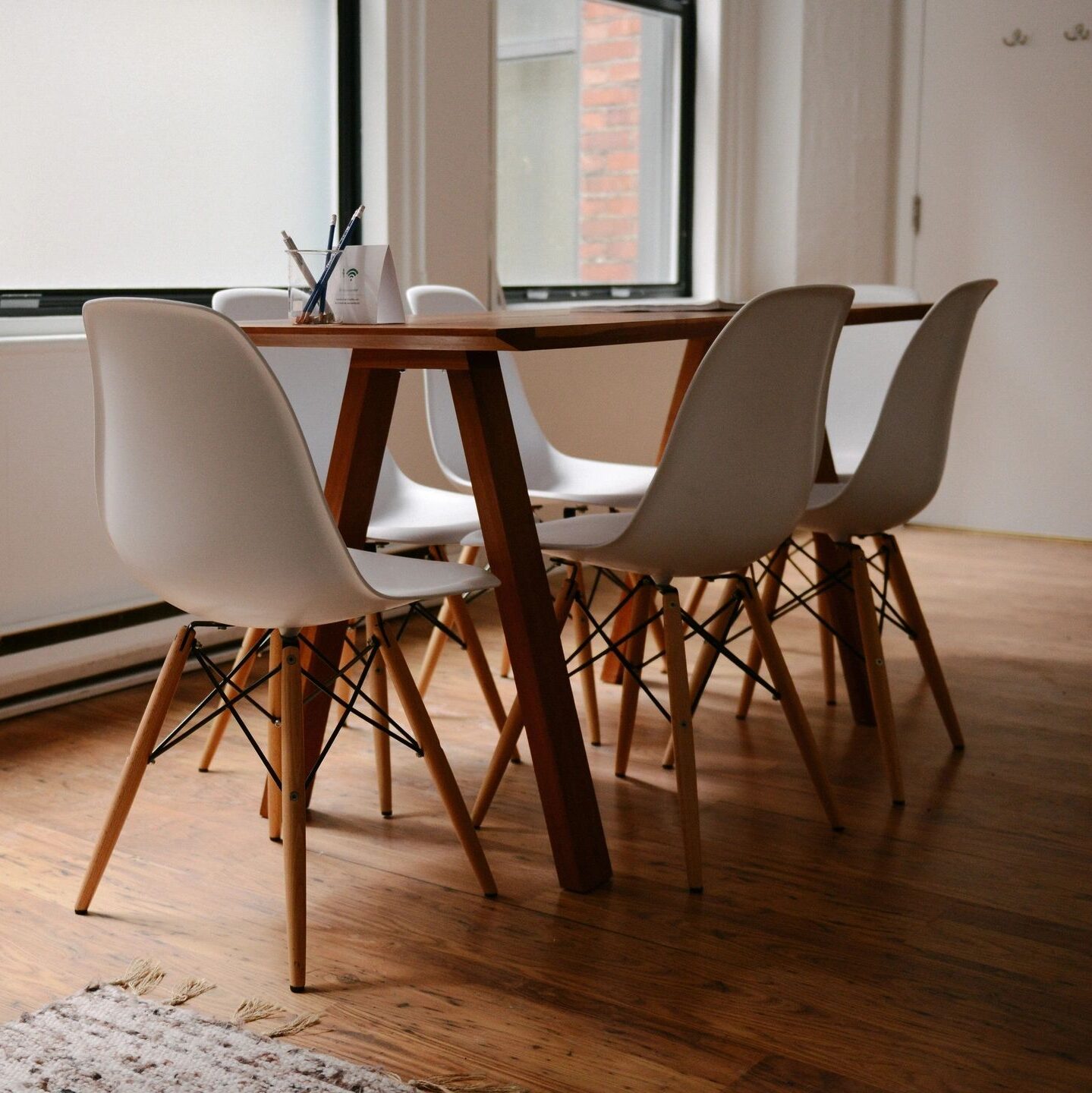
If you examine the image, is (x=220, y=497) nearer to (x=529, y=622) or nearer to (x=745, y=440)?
(x=529, y=622)

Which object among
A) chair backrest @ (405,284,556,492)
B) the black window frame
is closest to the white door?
the black window frame

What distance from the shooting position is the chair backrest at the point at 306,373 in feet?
8.64

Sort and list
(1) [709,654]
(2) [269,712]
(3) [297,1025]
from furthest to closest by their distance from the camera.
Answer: (1) [709,654] < (2) [269,712] < (3) [297,1025]

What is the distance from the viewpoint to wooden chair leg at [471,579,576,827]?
2234 mm

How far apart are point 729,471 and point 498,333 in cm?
47

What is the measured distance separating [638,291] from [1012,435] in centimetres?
149

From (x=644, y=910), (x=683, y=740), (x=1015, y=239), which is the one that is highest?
(x=1015, y=239)

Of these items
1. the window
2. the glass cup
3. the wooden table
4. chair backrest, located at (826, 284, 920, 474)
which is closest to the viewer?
the wooden table

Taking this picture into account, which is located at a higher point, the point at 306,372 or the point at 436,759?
the point at 306,372

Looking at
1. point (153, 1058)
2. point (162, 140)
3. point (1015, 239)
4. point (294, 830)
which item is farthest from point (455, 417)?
point (1015, 239)

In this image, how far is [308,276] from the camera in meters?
2.27

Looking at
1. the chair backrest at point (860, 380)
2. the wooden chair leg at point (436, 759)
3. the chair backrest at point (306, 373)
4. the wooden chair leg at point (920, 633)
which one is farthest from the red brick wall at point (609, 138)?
the wooden chair leg at point (436, 759)

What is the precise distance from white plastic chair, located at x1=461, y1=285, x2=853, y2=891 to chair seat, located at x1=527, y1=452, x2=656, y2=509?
2.35 feet

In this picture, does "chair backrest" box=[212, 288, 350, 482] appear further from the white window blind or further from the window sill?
the white window blind
